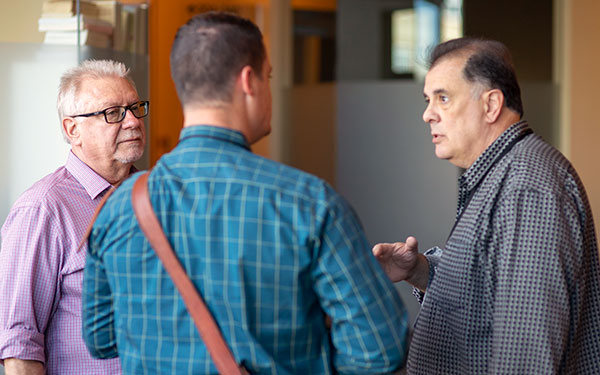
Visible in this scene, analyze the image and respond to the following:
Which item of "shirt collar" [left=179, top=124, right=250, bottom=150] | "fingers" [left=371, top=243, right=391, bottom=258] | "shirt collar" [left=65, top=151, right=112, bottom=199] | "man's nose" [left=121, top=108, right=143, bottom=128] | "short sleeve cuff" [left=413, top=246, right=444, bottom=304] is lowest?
"short sleeve cuff" [left=413, top=246, right=444, bottom=304]

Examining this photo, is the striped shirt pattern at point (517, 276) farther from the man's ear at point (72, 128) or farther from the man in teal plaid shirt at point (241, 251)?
the man's ear at point (72, 128)

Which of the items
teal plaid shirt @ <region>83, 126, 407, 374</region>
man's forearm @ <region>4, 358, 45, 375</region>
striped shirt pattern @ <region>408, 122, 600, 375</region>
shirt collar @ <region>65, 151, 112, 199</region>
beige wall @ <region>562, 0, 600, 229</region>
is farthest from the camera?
beige wall @ <region>562, 0, 600, 229</region>

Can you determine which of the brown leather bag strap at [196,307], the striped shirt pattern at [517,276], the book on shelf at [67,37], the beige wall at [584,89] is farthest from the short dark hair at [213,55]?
the beige wall at [584,89]

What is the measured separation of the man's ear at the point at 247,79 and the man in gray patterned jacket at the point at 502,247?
758 mm

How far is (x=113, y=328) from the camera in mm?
1823

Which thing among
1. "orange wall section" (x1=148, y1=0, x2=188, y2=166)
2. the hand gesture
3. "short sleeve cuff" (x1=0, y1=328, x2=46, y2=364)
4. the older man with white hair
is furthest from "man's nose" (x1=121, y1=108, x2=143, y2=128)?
"orange wall section" (x1=148, y1=0, x2=188, y2=166)

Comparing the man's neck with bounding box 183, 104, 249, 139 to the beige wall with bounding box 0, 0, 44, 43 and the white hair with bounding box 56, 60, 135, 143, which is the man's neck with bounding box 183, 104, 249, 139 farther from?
the beige wall with bounding box 0, 0, 44, 43

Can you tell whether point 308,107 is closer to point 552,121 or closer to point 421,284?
point 552,121

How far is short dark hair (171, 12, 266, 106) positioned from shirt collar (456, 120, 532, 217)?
2.78 feet

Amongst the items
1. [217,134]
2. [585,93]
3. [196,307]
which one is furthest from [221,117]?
[585,93]

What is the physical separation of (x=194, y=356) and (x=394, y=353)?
15.4 inches

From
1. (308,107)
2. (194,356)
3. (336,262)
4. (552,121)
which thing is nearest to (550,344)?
(336,262)

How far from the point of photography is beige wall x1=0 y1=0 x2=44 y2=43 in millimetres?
3477

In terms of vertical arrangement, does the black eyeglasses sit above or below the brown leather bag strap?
above
